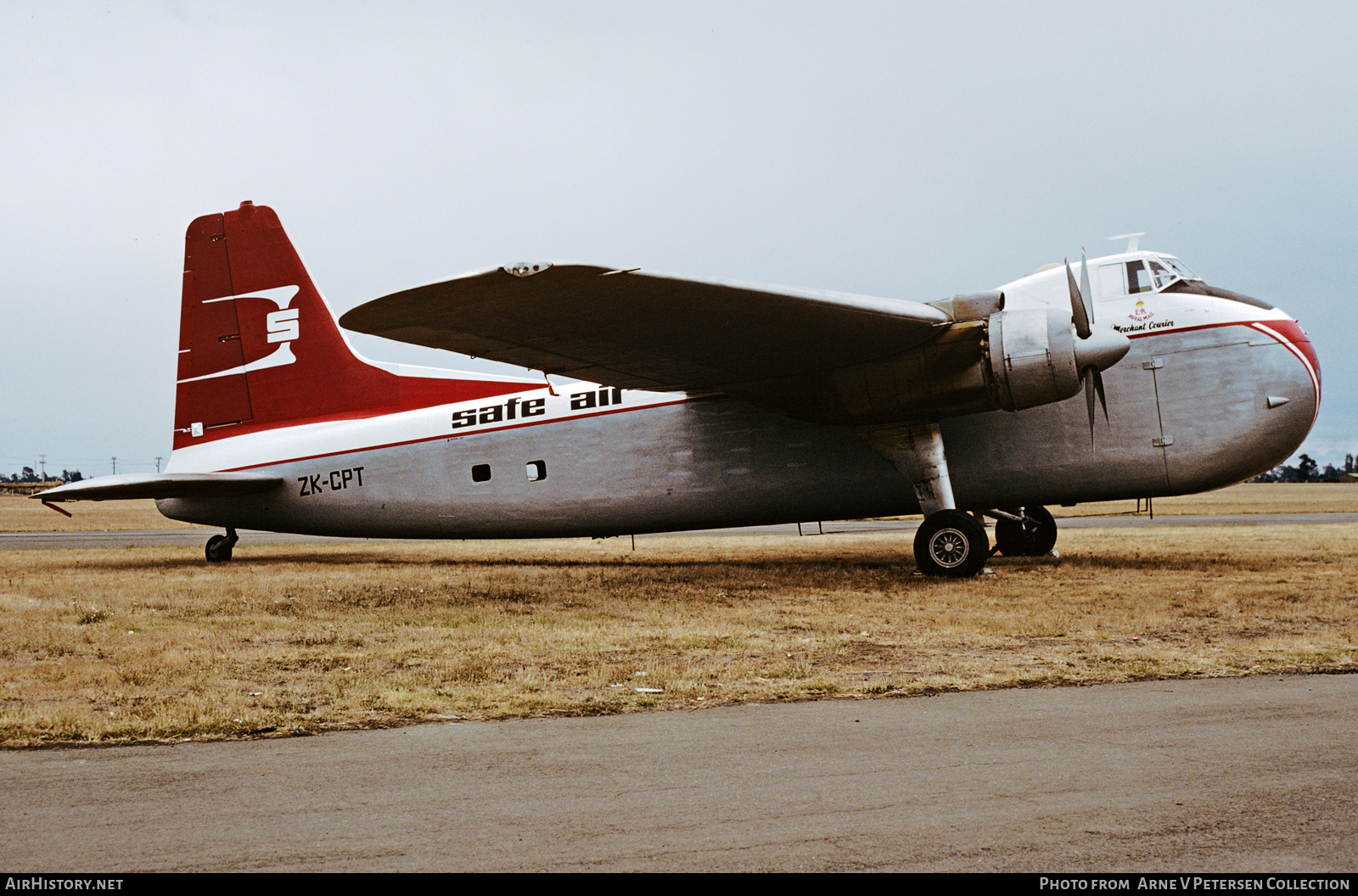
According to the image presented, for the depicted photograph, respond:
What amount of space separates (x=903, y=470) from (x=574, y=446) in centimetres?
557

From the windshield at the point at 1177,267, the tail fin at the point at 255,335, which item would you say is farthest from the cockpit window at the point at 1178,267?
the tail fin at the point at 255,335

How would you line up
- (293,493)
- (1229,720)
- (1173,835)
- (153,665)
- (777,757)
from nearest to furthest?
(1173,835), (777,757), (1229,720), (153,665), (293,493)

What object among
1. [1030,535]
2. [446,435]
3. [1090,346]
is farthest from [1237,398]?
[446,435]

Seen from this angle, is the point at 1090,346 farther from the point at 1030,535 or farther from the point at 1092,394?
the point at 1030,535

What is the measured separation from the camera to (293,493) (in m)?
17.5

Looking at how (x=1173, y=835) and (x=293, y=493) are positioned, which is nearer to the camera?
(x=1173, y=835)

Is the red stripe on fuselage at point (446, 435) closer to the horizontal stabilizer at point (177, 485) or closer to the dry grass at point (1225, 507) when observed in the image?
the horizontal stabilizer at point (177, 485)

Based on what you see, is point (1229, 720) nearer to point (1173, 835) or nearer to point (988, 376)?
point (1173, 835)

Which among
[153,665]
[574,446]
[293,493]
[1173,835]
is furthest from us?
[293,493]

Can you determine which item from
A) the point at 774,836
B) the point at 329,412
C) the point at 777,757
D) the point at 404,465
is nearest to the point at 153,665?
the point at 777,757

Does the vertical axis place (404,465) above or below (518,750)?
above

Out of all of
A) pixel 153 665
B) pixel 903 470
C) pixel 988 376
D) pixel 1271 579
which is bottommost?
pixel 1271 579

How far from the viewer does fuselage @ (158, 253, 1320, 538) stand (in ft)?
43.8

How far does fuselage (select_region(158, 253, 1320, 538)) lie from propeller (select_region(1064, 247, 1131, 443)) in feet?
0.84
